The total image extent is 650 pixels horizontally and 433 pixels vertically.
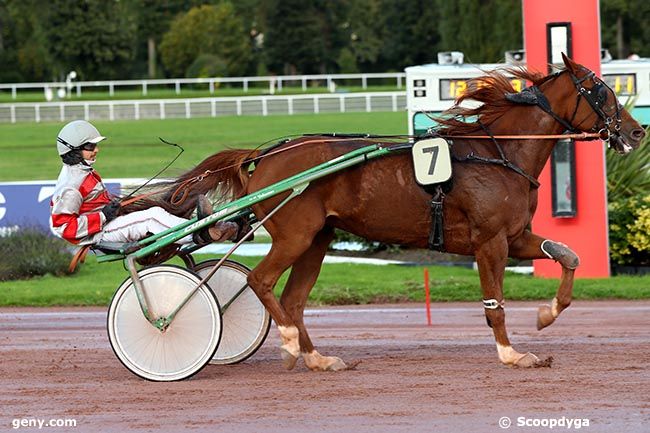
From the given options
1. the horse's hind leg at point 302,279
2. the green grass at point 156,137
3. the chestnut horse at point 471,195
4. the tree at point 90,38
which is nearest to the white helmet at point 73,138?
the chestnut horse at point 471,195

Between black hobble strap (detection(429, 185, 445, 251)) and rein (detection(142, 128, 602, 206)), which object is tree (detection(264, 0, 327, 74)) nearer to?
rein (detection(142, 128, 602, 206))

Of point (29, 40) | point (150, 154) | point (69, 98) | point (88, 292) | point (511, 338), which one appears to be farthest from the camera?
point (29, 40)

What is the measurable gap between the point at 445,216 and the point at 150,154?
22581 millimetres

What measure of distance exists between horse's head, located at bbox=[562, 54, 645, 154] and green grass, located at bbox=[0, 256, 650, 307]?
3.88 meters

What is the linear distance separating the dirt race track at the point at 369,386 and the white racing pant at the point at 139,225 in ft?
2.72

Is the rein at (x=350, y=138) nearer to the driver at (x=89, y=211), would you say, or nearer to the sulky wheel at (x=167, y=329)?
the driver at (x=89, y=211)

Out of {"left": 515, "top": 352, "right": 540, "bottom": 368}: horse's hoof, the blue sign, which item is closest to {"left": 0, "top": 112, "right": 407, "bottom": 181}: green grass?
the blue sign

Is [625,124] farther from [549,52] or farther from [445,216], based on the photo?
[549,52]

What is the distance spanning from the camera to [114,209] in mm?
7730

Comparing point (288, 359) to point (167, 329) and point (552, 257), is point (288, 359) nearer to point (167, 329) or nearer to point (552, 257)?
point (167, 329)

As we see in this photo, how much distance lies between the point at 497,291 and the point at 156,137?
84.7 ft

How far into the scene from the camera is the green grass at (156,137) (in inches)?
1056

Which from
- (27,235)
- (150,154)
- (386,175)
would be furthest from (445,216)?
(150,154)

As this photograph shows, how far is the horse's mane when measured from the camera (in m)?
7.89
